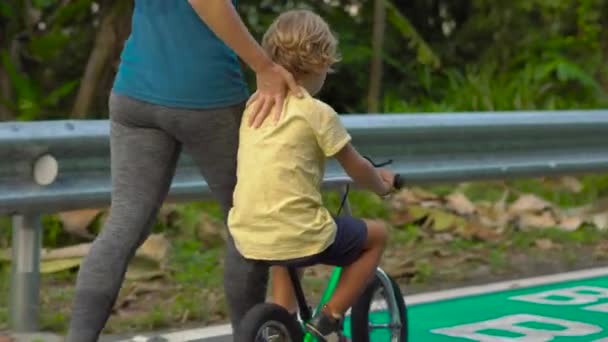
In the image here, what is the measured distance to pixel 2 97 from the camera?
8.56 meters

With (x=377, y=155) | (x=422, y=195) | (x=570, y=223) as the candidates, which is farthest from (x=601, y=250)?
(x=377, y=155)

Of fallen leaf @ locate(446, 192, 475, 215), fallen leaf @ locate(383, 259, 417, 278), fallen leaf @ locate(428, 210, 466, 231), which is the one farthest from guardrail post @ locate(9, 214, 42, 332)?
fallen leaf @ locate(446, 192, 475, 215)

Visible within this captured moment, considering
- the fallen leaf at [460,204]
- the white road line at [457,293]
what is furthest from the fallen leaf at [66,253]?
the fallen leaf at [460,204]

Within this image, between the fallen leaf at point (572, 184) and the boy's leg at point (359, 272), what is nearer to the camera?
the boy's leg at point (359, 272)

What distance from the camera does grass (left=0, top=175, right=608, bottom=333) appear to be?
5.25 m

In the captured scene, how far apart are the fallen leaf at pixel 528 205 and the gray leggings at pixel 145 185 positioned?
4271 millimetres

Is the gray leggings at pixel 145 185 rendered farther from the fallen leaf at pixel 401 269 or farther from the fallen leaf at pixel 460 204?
the fallen leaf at pixel 460 204

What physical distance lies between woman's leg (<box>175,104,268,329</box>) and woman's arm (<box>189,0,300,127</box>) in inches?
7.4

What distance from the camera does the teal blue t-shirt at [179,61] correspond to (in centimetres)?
383

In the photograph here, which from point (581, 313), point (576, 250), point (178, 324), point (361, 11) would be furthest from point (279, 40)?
point (361, 11)

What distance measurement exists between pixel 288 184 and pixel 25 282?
57.9 inches

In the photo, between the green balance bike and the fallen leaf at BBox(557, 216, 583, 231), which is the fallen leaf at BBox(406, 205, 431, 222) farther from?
the green balance bike

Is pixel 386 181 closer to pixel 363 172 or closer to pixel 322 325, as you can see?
pixel 363 172

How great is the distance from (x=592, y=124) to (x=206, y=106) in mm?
3886
